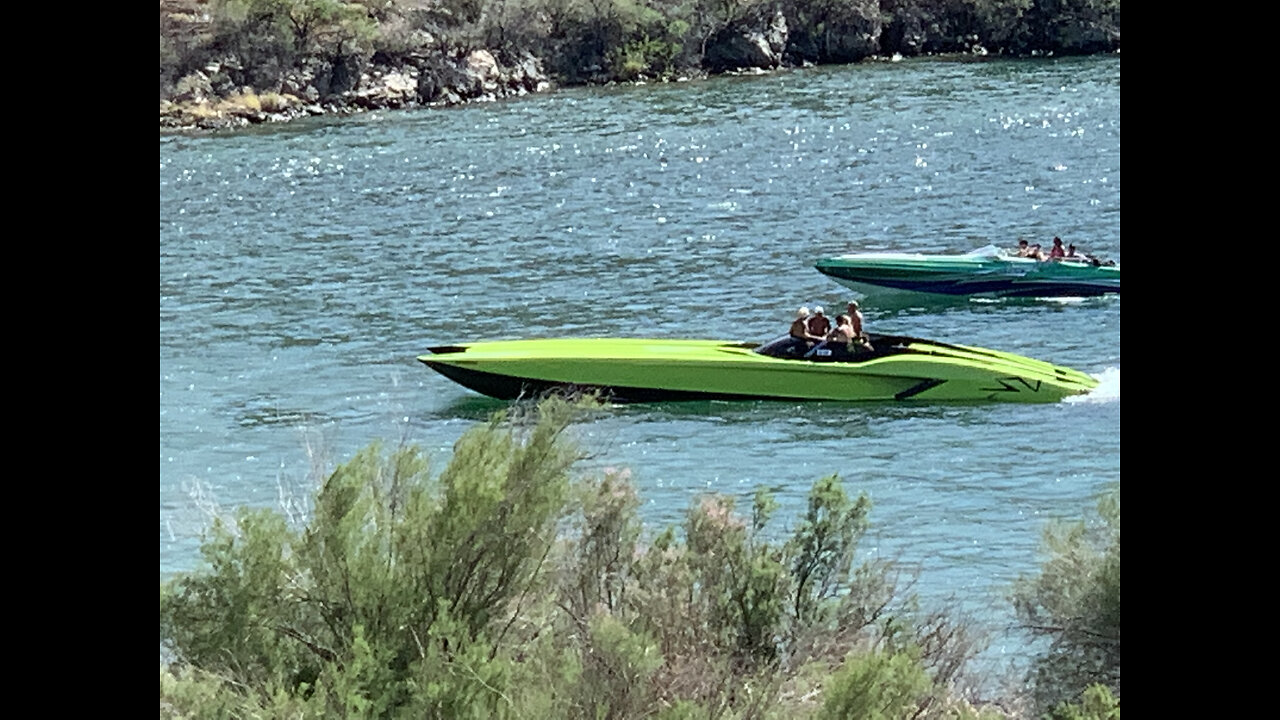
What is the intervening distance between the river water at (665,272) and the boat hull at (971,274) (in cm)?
87


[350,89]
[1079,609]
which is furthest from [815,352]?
[350,89]

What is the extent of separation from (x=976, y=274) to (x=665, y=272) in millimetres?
8955

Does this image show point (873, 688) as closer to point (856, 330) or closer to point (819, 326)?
point (856, 330)

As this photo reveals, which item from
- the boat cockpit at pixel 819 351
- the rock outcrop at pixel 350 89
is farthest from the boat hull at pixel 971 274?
the rock outcrop at pixel 350 89

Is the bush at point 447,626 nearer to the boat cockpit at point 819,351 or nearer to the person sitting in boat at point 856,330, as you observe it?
the person sitting in boat at point 856,330

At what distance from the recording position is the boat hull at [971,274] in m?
23.6

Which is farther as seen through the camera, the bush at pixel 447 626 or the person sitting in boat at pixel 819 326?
the person sitting in boat at pixel 819 326

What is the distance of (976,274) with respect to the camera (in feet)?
78.1

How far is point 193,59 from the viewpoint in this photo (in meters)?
51.2

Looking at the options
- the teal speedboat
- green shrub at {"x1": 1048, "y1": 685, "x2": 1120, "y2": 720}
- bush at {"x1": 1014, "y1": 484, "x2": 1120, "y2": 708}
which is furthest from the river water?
green shrub at {"x1": 1048, "y1": 685, "x2": 1120, "y2": 720}

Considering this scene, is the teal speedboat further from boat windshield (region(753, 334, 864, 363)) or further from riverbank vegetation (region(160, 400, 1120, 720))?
riverbank vegetation (region(160, 400, 1120, 720))

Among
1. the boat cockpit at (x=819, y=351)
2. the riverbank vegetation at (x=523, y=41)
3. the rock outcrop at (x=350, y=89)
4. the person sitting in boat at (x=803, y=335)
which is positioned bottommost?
the boat cockpit at (x=819, y=351)
